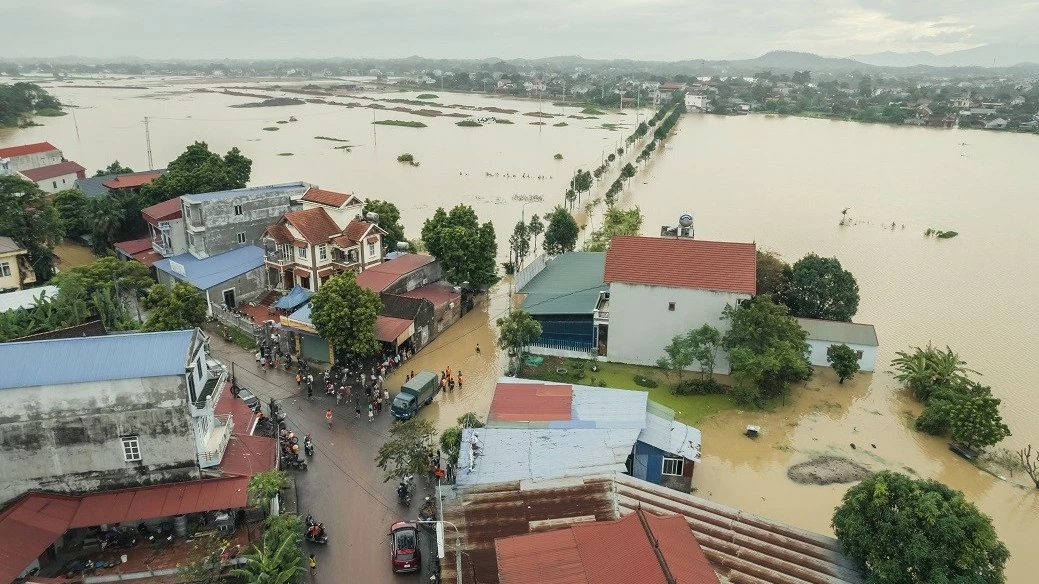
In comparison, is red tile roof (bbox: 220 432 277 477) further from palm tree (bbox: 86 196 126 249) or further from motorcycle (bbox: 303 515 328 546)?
palm tree (bbox: 86 196 126 249)

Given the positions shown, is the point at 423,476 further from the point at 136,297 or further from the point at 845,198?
the point at 845,198

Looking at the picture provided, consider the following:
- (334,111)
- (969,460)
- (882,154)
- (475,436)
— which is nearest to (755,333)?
(969,460)

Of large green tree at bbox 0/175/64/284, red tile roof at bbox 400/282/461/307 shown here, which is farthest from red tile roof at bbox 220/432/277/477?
large green tree at bbox 0/175/64/284

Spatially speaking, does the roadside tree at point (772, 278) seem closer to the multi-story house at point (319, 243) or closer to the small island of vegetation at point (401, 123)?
the multi-story house at point (319, 243)

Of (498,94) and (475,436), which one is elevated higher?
(498,94)

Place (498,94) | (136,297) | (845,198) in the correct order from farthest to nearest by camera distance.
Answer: (498,94) < (845,198) < (136,297)

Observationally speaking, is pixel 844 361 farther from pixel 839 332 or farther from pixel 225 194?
pixel 225 194
